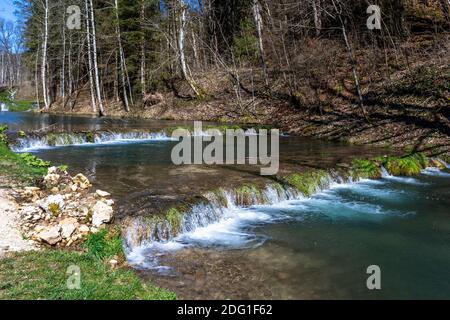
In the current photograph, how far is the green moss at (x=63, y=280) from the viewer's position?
523 centimetres

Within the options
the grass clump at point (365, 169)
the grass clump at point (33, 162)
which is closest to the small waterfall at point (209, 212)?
the grass clump at point (365, 169)

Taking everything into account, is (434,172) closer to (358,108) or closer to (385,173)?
(385,173)

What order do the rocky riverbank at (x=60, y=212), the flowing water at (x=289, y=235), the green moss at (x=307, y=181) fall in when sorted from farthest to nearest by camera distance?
the green moss at (x=307, y=181), the rocky riverbank at (x=60, y=212), the flowing water at (x=289, y=235)

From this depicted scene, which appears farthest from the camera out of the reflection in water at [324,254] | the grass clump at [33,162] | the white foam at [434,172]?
the white foam at [434,172]

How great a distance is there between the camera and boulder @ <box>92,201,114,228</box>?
7746mm

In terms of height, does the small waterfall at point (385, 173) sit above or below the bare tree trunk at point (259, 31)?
below

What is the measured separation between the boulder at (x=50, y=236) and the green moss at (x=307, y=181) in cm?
669

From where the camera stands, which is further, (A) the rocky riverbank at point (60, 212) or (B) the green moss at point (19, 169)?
(B) the green moss at point (19, 169)

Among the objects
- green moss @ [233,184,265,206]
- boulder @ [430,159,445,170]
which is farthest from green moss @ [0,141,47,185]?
boulder @ [430,159,445,170]

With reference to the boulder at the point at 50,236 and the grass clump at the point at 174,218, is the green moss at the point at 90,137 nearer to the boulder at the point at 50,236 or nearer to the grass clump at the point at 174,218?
the grass clump at the point at 174,218

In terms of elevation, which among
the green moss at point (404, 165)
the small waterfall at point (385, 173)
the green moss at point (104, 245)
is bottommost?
the green moss at point (104, 245)

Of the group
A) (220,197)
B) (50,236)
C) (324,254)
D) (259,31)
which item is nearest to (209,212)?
(220,197)

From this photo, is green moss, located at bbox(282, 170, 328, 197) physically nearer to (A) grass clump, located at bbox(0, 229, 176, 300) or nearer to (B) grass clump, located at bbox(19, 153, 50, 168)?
(A) grass clump, located at bbox(0, 229, 176, 300)
